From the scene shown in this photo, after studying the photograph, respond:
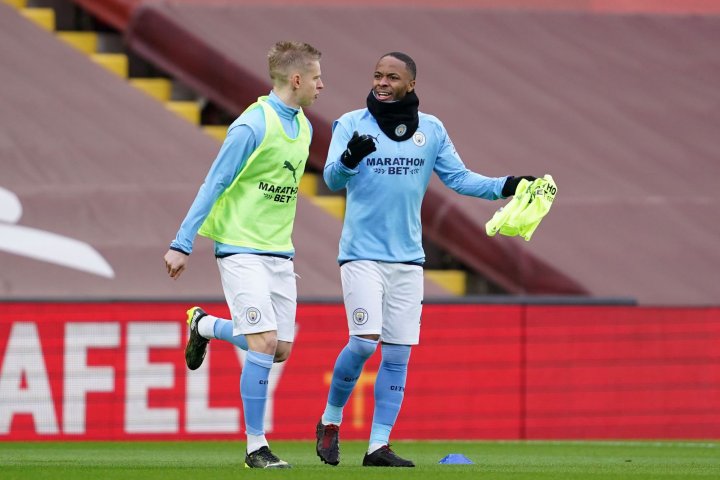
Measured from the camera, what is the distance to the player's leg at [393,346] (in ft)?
26.2

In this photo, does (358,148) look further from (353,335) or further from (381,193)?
(353,335)

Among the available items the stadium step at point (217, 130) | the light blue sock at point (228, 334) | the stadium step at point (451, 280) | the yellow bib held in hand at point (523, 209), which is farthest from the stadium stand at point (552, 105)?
the light blue sock at point (228, 334)

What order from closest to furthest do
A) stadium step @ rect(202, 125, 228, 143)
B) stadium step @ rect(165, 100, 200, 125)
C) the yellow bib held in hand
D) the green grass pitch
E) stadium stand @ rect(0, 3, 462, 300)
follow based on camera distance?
the green grass pitch, the yellow bib held in hand, stadium stand @ rect(0, 3, 462, 300), stadium step @ rect(202, 125, 228, 143), stadium step @ rect(165, 100, 200, 125)

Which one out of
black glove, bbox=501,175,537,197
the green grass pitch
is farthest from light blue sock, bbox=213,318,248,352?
black glove, bbox=501,175,537,197

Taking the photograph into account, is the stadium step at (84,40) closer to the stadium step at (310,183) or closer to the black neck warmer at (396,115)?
the stadium step at (310,183)

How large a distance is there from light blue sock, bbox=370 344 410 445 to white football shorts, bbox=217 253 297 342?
71 cm

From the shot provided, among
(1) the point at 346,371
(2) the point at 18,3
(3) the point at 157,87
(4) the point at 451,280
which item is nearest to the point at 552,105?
(4) the point at 451,280

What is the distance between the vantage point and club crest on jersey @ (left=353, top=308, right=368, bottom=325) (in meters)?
7.87

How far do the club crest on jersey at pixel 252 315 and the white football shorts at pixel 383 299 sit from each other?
55 cm

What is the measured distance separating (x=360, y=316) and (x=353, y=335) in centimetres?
12

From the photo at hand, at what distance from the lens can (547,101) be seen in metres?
16.6

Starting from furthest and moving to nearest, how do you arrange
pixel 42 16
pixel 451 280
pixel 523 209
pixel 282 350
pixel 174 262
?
pixel 42 16 → pixel 451 280 → pixel 523 209 → pixel 282 350 → pixel 174 262

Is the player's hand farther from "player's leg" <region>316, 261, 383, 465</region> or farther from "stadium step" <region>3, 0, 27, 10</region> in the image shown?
"stadium step" <region>3, 0, 27, 10</region>

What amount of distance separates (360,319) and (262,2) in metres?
9.49
